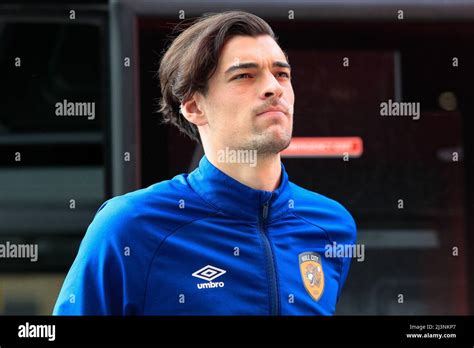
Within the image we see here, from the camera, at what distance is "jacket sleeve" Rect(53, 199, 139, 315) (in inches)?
73.4

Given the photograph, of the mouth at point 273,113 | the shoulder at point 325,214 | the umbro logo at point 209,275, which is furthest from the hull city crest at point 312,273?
the mouth at point 273,113

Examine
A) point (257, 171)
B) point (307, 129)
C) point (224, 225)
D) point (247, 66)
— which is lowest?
point (224, 225)

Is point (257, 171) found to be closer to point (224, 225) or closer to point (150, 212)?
point (224, 225)

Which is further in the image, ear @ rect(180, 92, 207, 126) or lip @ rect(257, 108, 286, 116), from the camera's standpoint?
ear @ rect(180, 92, 207, 126)

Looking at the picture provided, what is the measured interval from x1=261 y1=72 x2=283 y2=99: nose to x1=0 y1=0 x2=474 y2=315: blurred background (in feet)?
1.77

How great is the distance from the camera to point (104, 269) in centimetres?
186

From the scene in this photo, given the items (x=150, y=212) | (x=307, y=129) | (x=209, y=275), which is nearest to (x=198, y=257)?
(x=209, y=275)

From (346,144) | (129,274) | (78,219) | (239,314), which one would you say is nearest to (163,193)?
(129,274)

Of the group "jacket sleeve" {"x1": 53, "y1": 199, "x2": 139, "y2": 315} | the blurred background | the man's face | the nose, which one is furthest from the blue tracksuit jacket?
the blurred background

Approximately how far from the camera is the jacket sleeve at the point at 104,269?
73.4 inches

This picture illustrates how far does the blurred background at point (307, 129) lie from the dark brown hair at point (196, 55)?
→ 242mm

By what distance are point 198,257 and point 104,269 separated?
246mm

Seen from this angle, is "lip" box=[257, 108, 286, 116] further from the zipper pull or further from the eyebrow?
the zipper pull

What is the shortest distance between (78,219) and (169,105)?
570mm
